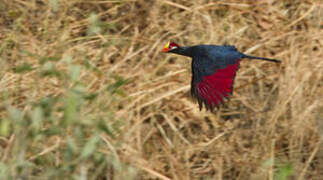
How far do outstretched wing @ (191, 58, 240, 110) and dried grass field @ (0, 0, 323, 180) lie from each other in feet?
0.97

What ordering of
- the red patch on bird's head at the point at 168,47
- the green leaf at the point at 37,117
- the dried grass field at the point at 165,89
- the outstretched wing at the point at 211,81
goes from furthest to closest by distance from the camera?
1. the red patch on bird's head at the point at 168,47
2. the outstretched wing at the point at 211,81
3. the dried grass field at the point at 165,89
4. the green leaf at the point at 37,117

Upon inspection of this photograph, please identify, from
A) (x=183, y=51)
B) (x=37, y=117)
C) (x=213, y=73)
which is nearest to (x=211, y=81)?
(x=213, y=73)

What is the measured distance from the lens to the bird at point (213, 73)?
3.51 metres

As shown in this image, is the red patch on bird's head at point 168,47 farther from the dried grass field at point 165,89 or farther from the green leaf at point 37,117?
the green leaf at point 37,117

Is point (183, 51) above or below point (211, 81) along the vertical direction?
above

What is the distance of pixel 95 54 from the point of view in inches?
163

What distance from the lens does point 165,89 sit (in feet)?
13.1

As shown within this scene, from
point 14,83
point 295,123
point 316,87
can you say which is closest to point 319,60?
point 316,87

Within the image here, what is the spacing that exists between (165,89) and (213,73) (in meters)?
0.47

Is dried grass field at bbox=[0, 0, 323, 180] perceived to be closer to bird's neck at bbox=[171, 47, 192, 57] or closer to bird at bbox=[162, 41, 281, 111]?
bird's neck at bbox=[171, 47, 192, 57]

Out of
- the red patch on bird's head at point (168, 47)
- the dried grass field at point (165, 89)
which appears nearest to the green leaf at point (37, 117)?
the dried grass field at point (165, 89)

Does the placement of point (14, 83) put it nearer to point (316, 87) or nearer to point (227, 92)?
point (227, 92)

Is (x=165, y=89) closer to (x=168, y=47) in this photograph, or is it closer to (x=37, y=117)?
(x=168, y=47)

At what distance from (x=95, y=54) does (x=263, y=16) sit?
136cm
